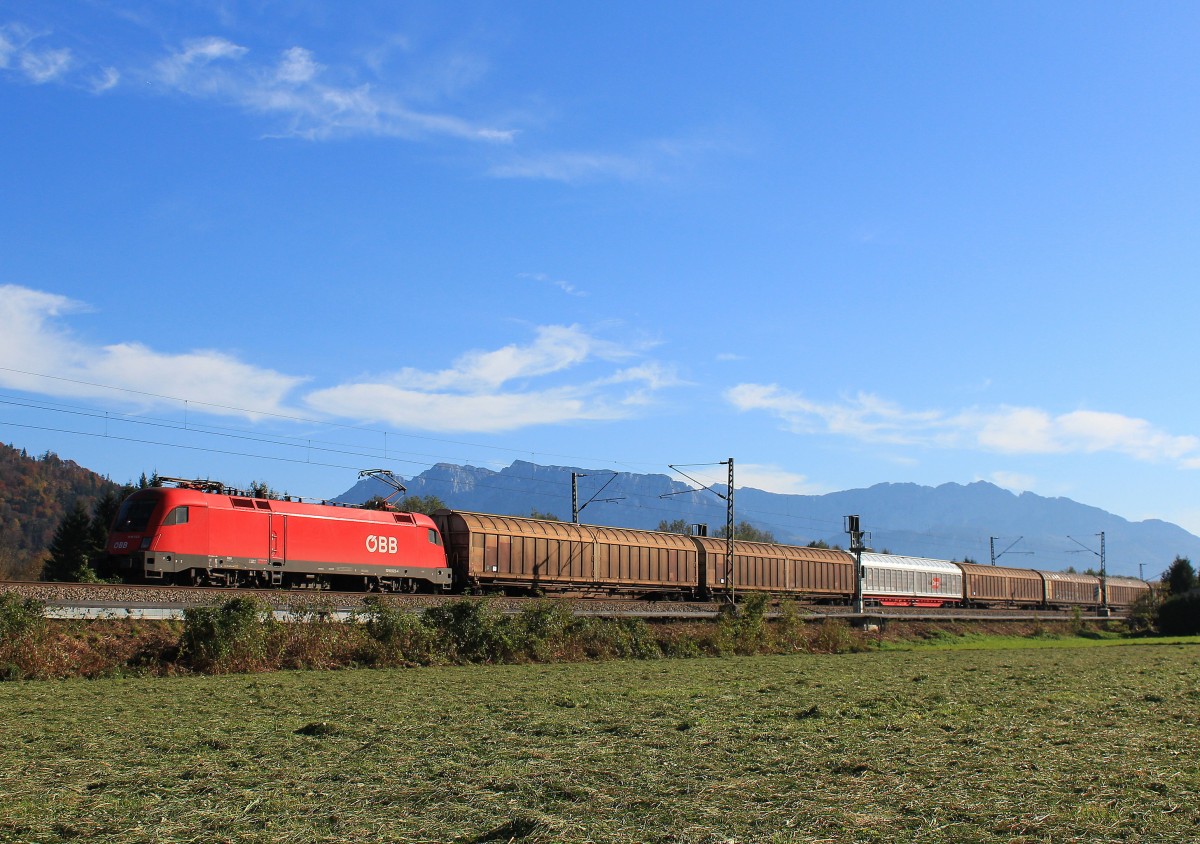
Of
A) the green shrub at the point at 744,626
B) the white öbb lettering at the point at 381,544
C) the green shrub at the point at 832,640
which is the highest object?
the white öbb lettering at the point at 381,544

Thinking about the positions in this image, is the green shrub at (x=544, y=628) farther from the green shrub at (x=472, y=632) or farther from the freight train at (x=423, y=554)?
the freight train at (x=423, y=554)

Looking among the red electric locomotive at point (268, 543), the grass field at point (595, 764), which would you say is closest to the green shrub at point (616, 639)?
the red electric locomotive at point (268, 543)

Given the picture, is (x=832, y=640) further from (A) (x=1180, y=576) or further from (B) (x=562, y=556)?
(A) (x=1180, y=576)

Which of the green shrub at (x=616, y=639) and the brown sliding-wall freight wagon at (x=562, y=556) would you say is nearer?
the green shrub at (x=616, y=639)

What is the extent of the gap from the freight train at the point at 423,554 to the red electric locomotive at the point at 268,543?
0.13 ft

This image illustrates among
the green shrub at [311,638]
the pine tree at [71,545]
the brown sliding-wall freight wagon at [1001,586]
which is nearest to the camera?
the green shrub at [311,638]

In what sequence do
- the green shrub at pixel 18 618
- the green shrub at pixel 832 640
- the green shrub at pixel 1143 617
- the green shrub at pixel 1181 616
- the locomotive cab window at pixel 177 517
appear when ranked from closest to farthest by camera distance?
the green shrub at pixel 18 618 < the locomotive cab window at pixel 177 517 < the green shrub at pixel 832 640 < the green shrub at pixel 1181 616 < the green shrub at pixel 1143 617

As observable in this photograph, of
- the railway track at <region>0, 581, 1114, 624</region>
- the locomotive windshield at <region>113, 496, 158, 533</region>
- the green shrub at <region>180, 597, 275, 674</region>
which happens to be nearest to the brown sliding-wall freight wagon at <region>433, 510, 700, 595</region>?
the railway track at <region>0, 581, 1114, 624</region>

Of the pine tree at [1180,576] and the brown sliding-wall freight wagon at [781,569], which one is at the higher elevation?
the brown sliding-wall freight wagon at [781,569]

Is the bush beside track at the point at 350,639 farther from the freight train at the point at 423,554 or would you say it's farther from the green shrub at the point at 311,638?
the freight train at the point at 423,554

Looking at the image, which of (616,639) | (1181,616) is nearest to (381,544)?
(616,639)

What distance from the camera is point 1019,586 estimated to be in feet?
305

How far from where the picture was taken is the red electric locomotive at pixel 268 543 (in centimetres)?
3406

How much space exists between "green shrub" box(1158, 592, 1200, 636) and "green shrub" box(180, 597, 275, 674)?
229ft
